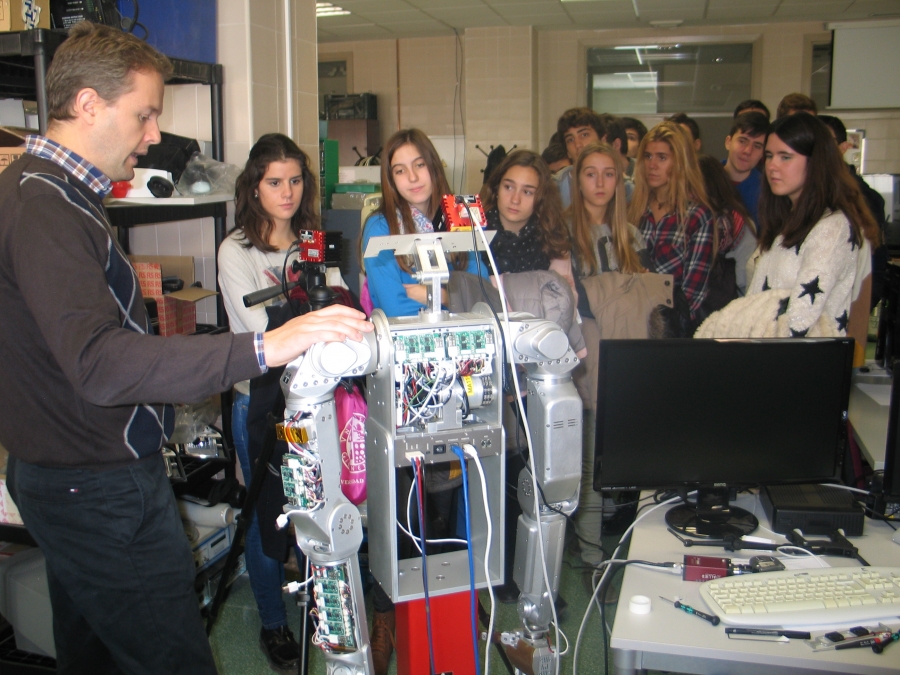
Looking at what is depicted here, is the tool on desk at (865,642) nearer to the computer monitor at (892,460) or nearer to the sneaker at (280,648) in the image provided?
the computer monitor at (892,460)

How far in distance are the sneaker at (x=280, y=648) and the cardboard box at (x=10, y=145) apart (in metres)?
1.49

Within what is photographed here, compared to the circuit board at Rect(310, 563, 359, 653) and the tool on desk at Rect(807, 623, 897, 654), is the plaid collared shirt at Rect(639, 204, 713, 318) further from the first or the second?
the circuit board at Rect(310, 563, 359, 653)

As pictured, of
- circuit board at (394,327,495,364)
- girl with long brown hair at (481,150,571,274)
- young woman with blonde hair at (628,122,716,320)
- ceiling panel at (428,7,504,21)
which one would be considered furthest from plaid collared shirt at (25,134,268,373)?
ceiling panel at (428,7,504,21)

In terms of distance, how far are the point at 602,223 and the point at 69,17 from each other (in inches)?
75.1

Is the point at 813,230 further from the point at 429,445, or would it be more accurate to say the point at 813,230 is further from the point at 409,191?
the point at 429,445

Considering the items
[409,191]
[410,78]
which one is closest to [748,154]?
[409,191]

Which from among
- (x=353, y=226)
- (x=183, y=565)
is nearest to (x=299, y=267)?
(x=183, y=565)

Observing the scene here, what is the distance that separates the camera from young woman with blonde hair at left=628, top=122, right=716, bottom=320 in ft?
9.30

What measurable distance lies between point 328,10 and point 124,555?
244 inches

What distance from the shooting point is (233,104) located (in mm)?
2842

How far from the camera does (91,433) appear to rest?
4.24 ft

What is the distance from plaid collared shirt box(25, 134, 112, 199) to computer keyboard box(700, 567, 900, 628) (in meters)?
1.32

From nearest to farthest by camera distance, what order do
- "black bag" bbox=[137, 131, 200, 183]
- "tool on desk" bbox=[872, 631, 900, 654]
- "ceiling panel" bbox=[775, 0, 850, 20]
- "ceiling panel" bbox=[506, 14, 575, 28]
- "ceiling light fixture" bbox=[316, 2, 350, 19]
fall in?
1. "tool on desk" bbox=[872, 631, 900, 654]
2. "black bag" bbox=[137, 131, 200, 183]
3. "ceiling panel" bbox=[775, 0, 850, 20]
4. "ceiling light fixture" bbox=[316, 2, 350, 19]
5. "ceiling panel" bbox=[506, 14, 575, 28]

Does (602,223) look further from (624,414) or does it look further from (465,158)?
(465,158)
